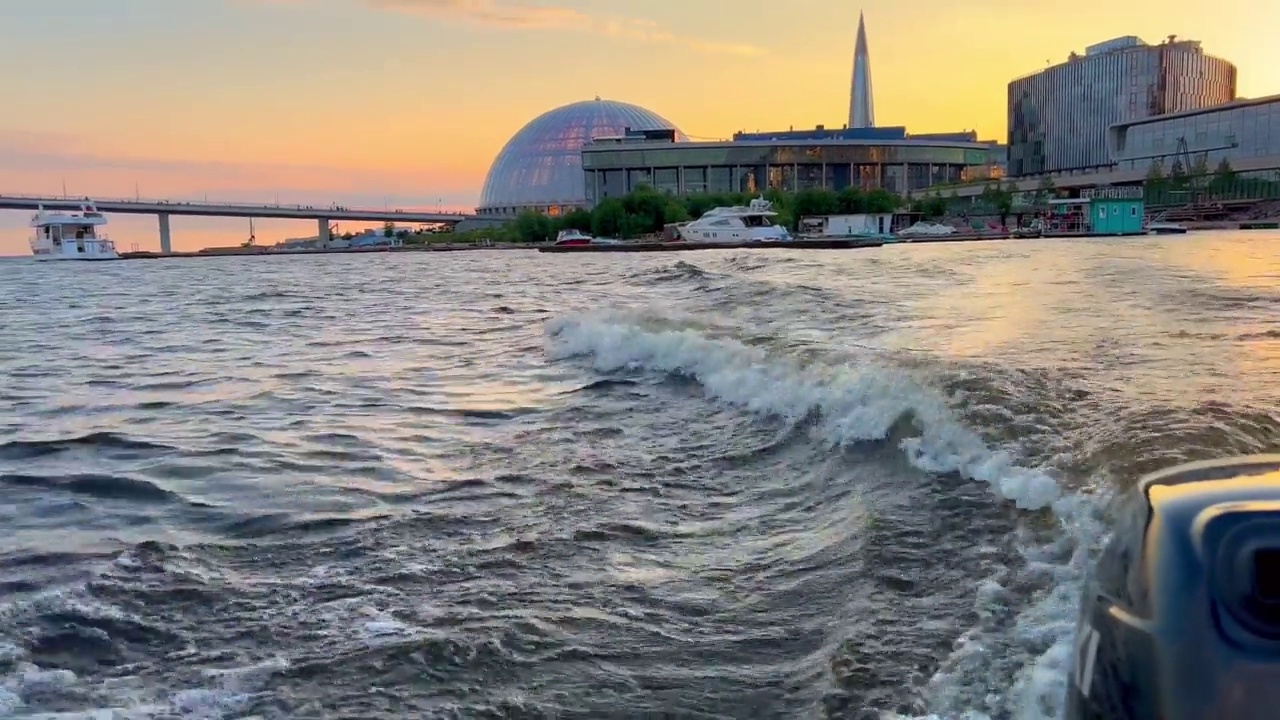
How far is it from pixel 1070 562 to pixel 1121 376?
143 inches

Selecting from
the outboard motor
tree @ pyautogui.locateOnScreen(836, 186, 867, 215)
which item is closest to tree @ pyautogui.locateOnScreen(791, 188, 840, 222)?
tree @ pyautogui.locateOnScreen(836, 186, 867, 215)

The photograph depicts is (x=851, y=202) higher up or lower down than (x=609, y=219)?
higher up

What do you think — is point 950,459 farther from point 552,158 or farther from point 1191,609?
point 552,158

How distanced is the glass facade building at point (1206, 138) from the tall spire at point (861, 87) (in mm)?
60206

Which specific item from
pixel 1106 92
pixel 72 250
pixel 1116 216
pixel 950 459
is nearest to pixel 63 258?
pixel 72 250

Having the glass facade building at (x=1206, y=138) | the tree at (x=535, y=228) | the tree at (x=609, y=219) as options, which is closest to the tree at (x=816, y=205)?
the tree at (x=609, y=219)

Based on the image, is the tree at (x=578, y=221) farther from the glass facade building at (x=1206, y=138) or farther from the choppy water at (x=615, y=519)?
the choppy water at (x=615, y=519)

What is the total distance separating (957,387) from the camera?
6.35m

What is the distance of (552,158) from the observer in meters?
125

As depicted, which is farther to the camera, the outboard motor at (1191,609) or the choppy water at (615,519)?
the choppy water at (615,519)

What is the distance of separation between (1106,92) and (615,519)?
116 meters

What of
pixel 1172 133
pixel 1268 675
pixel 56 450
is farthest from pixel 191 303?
pixel 1172 133

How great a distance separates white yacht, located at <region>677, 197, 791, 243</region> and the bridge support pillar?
233ft

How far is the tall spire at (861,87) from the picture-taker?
158000 millimetres
